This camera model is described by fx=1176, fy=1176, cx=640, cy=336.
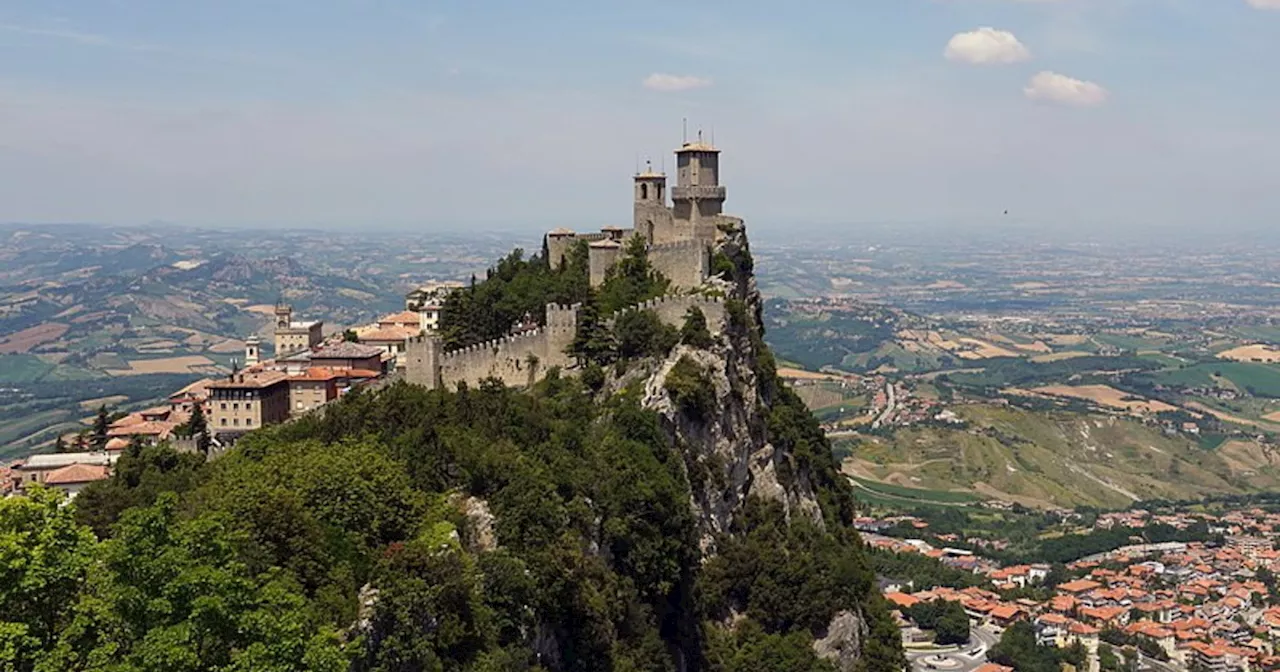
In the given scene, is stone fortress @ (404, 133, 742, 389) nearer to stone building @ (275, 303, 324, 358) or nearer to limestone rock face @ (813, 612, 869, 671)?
limestone rock face @ (813, 612, 869, 671)

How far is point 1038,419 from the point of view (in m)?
162

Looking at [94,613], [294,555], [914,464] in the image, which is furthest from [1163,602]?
[94,613]

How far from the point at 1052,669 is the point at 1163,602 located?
76.9ft

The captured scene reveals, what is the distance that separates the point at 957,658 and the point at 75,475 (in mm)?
53754

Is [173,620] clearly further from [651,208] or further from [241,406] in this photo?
[651,208]

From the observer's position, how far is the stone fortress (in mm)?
45531

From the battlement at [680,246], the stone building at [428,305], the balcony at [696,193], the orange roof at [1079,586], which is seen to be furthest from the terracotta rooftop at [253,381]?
the orange roof at [1079,586]

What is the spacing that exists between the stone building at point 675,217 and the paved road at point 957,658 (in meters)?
32.2

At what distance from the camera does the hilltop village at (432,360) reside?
45.0 m

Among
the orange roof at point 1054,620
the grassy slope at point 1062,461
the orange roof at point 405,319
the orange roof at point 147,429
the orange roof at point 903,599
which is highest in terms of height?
the orange roof at point 405,319

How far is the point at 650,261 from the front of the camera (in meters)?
52.0

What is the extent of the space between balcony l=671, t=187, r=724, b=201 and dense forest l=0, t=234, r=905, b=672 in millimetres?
4521

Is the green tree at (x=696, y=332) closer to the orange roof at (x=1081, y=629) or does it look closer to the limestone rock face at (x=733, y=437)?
the limestone rock face at (x=733, y=437)

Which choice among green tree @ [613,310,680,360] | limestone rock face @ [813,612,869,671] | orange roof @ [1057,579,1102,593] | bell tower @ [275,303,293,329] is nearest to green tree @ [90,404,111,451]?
bell tower @ [275,303,293,329]
